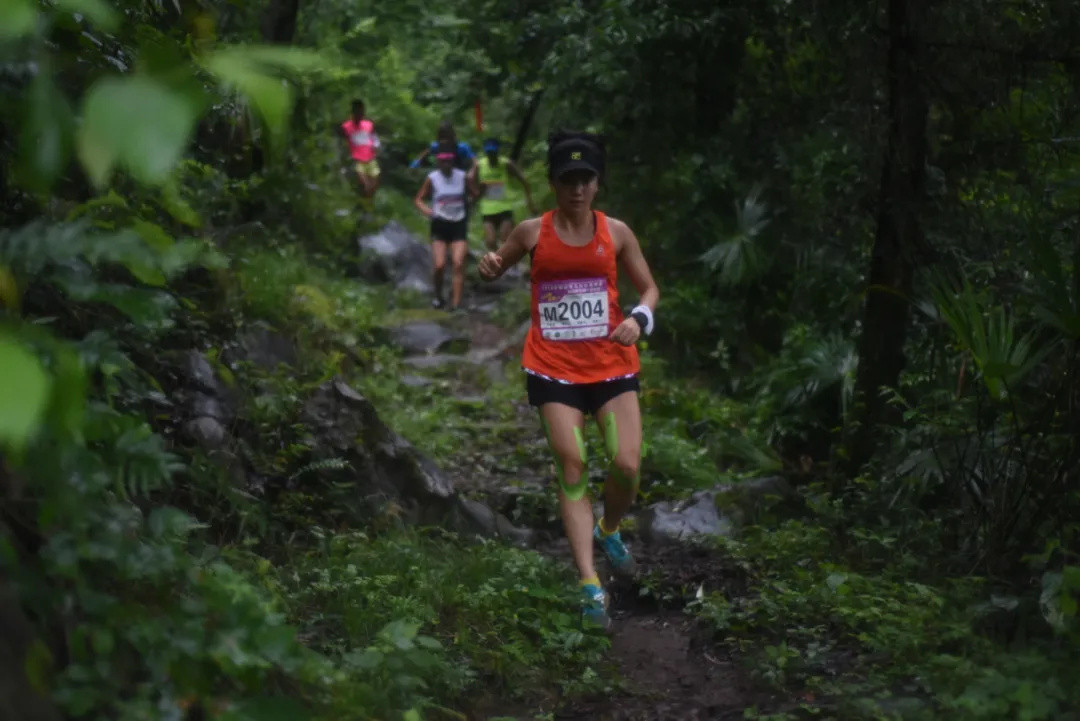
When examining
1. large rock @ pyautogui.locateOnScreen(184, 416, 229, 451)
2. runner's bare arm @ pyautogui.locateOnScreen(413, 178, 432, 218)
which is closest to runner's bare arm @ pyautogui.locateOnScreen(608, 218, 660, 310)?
large rock @ pyautogui.locateOnScreen(184, 416, 229, 451)

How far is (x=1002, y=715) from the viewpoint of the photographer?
3.55 m

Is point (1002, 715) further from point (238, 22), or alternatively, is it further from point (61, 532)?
point (238, 22)

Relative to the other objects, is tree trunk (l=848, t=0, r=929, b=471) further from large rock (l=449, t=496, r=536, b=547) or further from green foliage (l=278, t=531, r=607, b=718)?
green foliage (l=278, t=531, r=607, b=718)

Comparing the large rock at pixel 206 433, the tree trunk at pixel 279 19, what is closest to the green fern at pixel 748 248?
the tree trunk at pixel 279 19

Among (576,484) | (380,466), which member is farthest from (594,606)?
(380,466)

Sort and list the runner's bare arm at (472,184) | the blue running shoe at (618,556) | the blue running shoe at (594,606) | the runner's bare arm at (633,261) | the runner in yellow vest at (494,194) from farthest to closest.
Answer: the runner in yellow vest at (494,194) → the runner's bare arm at (472,184) → the blue running shoe at (618,556) → the runner's bare arm at (633,261) → the blue running shoe at (594,606)

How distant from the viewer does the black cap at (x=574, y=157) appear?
18.5 feet

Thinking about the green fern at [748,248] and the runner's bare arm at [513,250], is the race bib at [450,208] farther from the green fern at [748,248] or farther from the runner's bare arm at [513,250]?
the runner's bare arm at [513,250]

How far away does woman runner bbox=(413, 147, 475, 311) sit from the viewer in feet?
45.9

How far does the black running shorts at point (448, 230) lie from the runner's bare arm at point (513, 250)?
8.20 m

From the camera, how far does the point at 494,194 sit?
15.8m

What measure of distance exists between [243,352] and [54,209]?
3.06 m

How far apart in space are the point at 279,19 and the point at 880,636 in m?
7.33

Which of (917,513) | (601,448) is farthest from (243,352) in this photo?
(917,513)
